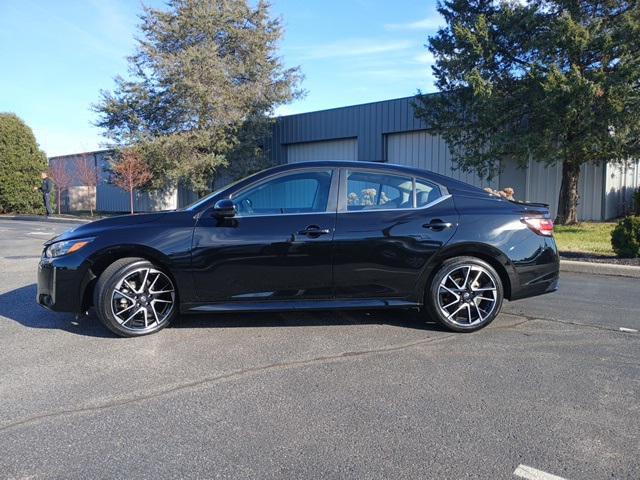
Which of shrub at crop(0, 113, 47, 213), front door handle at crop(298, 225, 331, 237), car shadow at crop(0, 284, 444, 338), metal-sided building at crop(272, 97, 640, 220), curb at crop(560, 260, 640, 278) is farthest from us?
shrub at crop(0, 113, 47, 213)

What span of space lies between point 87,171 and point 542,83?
1064 inches

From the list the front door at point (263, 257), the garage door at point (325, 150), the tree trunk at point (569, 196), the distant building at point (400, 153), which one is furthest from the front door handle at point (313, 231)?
the garage door at point (325, 150)

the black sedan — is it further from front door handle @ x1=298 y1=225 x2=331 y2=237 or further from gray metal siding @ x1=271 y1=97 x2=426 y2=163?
gray metal siding @ x1=271 y1=97 x2=426 y2=163

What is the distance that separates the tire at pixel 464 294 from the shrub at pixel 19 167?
113 feet

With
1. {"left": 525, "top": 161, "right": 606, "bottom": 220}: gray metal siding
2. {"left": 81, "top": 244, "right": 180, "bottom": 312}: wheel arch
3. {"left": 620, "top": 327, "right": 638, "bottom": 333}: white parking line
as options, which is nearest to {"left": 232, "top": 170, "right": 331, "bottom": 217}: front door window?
{"left": 81, "top": 244, "right": 180, "bottom": 312}: wheel arch

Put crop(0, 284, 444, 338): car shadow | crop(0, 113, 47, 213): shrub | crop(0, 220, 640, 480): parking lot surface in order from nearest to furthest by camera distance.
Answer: crop(0, 220, 640, 480): parking lot surface < crop(0, 284, 444, 338): car shadow < crop(0, 113, 47, 213): shrub

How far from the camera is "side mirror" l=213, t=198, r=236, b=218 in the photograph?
4.64m

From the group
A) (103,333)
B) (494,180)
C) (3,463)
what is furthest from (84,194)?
(3,463)

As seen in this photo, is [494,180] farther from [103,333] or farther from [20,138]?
[20,138]

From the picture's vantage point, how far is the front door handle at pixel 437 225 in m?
4.89

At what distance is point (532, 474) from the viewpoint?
8.38 feet

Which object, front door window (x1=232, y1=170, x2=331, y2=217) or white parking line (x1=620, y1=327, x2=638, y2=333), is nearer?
front door window (x1=232, y1=170, x2=331, y2=217)

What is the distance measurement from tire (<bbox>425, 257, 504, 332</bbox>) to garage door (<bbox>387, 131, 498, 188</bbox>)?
16004 millimetres

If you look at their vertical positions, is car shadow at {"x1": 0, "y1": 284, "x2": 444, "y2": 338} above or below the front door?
below
